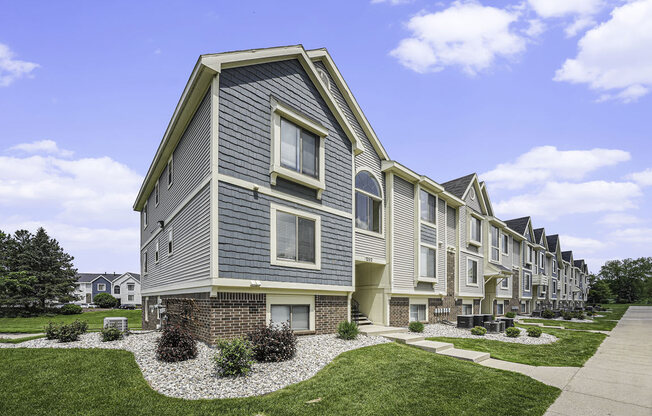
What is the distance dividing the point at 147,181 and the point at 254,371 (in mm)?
14051

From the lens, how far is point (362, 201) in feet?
55.3

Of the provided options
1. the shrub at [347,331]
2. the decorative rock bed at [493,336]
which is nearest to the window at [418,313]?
the decorative rock bed at [493,336]

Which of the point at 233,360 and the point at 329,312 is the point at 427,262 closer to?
the point at 329,312

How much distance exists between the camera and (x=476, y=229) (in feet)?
89.2

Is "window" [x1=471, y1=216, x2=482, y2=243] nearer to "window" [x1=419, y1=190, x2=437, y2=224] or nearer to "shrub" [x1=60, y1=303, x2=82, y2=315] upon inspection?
"window" [x1=419, y1=190, x2=437, y2=224]

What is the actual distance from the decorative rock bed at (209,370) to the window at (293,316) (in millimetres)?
841

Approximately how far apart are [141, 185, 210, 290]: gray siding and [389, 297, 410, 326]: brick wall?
9.54 metres

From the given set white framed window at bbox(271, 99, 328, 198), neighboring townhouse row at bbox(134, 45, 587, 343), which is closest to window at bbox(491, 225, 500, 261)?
neighboring townhouse row at bbox(134, 45, 587, 343)

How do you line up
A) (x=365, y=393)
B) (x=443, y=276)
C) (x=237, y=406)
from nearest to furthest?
(x=237, y=406) < (x=365, y=393) < (x=443, y=276)

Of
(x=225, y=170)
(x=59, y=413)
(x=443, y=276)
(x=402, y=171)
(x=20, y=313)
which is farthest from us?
(x=20, y=313)

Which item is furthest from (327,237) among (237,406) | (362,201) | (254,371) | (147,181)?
(147,181)

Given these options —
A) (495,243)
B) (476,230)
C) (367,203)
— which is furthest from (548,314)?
(367,203)

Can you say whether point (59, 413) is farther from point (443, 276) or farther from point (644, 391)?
point (443, 276)

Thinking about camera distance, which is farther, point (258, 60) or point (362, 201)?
point (362, 201)
